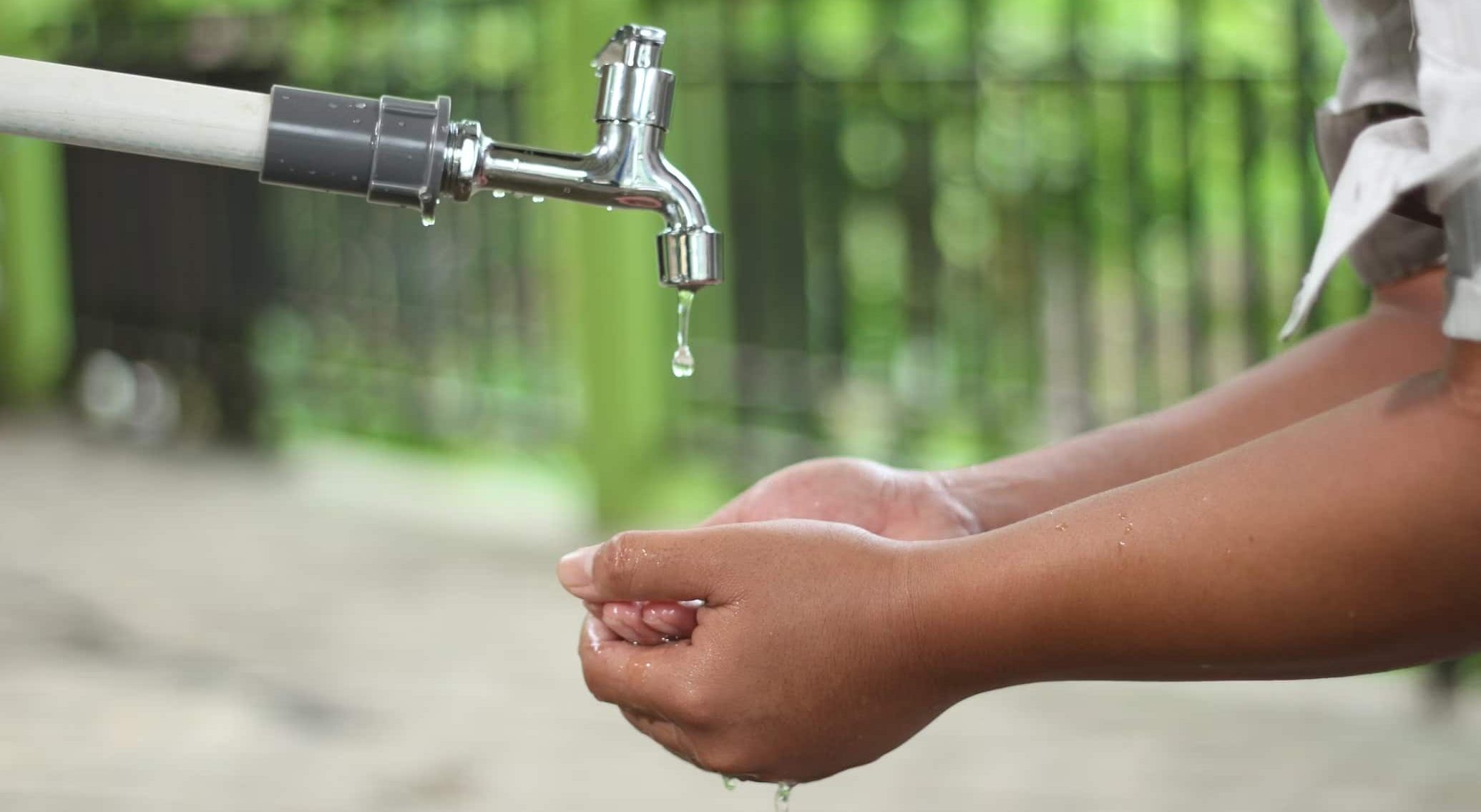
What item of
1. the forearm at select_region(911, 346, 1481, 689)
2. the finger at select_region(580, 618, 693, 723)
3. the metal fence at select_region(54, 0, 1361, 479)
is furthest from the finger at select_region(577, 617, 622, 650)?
the metal fence at select_region(54, 0, 1361, 479)

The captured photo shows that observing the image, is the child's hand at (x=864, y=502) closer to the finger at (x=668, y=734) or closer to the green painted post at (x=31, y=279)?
the finger at (x=668, y=734)

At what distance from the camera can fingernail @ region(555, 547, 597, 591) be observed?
3.40ft

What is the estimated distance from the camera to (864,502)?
1.18 metres

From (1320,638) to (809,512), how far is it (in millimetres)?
439

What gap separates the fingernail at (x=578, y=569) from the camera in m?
1.04

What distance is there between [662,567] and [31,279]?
14.9 feet

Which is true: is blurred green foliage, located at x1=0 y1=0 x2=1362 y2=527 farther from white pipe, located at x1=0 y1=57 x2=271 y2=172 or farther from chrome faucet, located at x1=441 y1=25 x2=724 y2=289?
white pipe, located at x1=0 y1=57 x2=271 y2=172

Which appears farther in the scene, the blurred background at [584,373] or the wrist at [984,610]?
the blurred background at [584,373]

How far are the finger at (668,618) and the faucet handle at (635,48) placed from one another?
34cm

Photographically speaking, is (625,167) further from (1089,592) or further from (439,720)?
(439,720)

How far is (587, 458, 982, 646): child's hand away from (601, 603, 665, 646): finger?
14 cm

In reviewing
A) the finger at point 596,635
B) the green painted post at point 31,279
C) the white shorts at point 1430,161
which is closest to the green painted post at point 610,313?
the green painted post at point 31,279

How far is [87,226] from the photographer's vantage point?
4727mm

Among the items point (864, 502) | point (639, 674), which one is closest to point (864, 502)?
point (864, 502)
